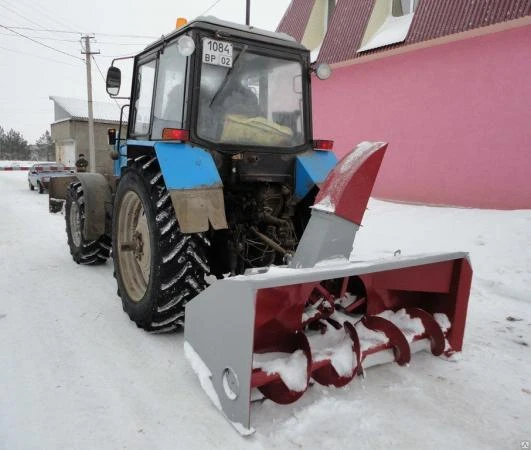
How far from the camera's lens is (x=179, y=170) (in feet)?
8.36

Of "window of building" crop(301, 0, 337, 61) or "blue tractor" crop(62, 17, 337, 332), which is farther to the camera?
"window of building" crop(301, 0, 337, 61)

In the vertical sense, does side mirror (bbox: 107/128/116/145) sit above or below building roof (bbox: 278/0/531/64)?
below

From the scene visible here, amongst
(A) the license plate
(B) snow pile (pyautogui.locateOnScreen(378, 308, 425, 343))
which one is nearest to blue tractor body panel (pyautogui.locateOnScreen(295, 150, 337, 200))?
(A) the license plate

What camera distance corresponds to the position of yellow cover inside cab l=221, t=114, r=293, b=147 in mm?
2975

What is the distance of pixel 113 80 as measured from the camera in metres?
3.51

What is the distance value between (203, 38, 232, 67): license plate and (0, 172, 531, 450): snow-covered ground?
1899 mm

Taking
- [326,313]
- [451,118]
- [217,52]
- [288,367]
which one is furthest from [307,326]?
[451,118]

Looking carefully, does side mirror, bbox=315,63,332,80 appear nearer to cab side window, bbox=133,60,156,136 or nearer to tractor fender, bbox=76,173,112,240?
cab side window, bbox=133,60,156,136

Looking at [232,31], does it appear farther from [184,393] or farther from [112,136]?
[184,393]

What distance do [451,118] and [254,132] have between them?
5.66 m

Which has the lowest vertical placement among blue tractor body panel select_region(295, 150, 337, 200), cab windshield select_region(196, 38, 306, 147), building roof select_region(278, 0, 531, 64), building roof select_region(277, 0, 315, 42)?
blue tractor body panel select_region(295, 150, 337, 200)

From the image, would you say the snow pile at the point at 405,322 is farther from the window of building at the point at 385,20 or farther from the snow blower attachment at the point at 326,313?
the window of building at the point at 385,20

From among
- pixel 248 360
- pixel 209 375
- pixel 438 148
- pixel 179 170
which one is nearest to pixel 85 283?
pixel 179 170

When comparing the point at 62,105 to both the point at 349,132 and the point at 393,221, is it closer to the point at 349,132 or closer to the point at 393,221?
the point at 349,132
